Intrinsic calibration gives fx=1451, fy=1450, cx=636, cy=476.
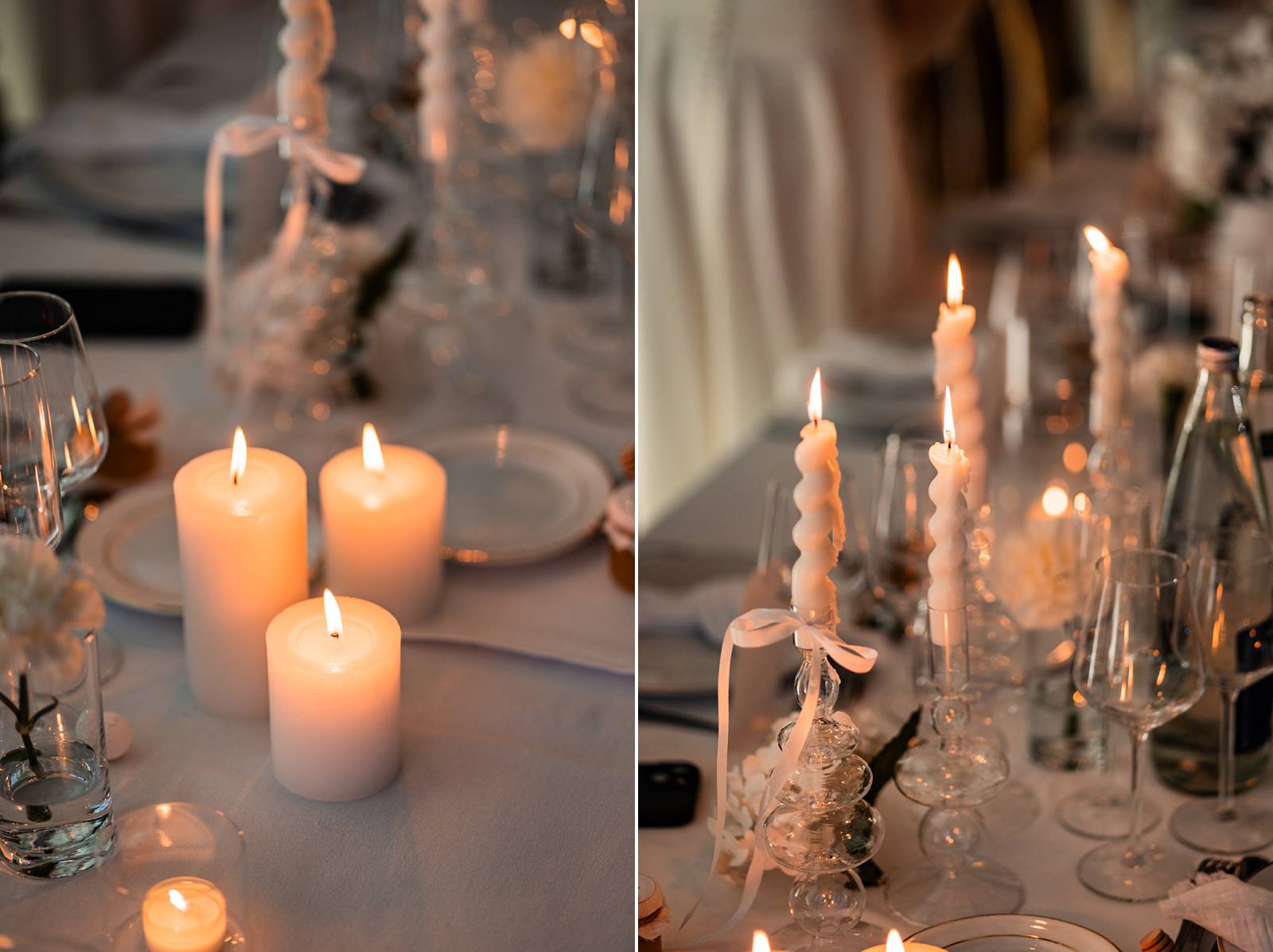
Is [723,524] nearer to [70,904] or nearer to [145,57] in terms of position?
[70,904]

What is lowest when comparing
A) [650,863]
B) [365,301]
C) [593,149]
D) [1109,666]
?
[650,863]

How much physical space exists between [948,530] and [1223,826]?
1.15 feet

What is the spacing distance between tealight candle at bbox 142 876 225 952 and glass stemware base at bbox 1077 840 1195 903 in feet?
1.76

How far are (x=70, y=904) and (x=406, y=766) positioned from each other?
0.23 m

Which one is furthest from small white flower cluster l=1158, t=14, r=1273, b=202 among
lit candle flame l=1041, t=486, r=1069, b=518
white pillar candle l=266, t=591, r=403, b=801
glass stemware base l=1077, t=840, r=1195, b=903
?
white pillar candle l=266, t=591, r=403, b=801

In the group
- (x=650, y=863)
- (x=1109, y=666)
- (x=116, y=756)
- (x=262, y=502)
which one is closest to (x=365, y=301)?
(x=262, y=502)

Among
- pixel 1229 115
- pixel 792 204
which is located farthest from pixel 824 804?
pixel 792 204

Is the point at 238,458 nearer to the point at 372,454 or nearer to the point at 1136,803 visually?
the point at 372,454

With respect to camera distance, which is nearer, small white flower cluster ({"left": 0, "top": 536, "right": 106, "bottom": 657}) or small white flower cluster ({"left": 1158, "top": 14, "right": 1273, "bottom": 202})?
small white flower cluster ({"left": 0, "top": 536, "right": 106, "bottom": 657})

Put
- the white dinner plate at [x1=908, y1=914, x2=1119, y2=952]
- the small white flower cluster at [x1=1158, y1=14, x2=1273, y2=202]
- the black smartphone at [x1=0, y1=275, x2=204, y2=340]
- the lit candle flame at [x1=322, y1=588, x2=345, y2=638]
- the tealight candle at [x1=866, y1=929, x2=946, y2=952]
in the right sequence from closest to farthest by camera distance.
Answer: the tealight candle at [x1=866, y1=929, x2=946, y2=952] < the white dinner plate at [x1=908, y1=914, x2=1119, y2=952] < the lit candle flame at [x1=322, y1=588, x2=345, y2=638] < the black smartphone at [x1=0, y1=275, x2=204, y2=340] < the small white flower cluster at [x1=1158, y1=14, x2=1273, y2=202]

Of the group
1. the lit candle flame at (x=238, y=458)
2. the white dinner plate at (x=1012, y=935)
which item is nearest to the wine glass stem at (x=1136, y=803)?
the white dinner plate at (x=1012, y=935)

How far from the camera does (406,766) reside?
0.99m

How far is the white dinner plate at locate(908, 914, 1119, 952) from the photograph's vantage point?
828mm

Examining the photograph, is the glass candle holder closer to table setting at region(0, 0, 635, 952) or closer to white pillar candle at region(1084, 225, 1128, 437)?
table setting at region(0, 0, 635, 952)
